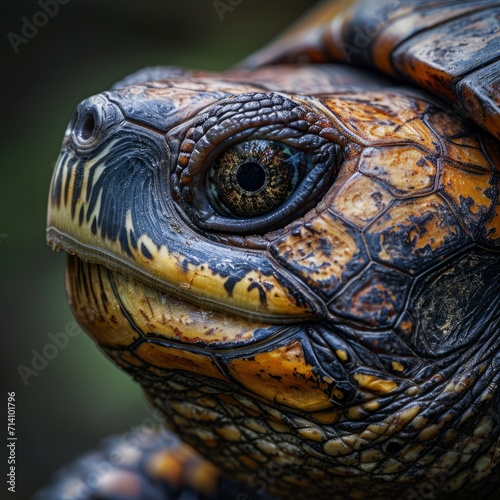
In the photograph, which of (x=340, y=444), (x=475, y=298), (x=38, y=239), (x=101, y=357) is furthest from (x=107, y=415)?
(x=475, y=298)

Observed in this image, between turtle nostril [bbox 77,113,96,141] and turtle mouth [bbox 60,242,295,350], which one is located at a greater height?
turtle nostril [bbox 77,113,96,141]

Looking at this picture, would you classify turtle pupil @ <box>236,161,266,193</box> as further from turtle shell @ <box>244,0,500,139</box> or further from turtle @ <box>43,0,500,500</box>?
turtle shell @ <box>244,0,500,139</box>

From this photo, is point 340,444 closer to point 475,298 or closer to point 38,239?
point 475,298

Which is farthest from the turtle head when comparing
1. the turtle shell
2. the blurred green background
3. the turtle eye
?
the blurred green background

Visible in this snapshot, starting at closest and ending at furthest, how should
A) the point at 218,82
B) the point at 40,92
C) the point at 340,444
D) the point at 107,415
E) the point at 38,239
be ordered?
the point at 340,444, the point at 218,82, the point at 107,415, the point at 38,239, the point at 40,92

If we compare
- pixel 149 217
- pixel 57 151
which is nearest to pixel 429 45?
pixel 149 217

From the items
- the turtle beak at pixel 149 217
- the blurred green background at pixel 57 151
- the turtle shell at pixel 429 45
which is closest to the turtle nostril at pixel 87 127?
the turtle beak at pixel 149 217
